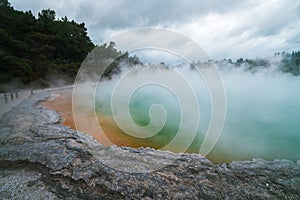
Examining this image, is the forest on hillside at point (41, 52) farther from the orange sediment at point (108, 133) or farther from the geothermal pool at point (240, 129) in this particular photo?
the orange sediment at point (108, 133)

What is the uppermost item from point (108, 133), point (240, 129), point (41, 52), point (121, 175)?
point (41, 52)

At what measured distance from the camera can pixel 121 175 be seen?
2.79 metres

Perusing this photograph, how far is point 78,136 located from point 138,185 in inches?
90.0

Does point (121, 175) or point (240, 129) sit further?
point (240, 129)

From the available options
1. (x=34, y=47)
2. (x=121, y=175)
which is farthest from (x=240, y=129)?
(x=34, y=47)

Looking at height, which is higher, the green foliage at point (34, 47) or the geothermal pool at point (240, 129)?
the green foliage at point (34, 47)

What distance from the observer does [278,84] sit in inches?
603

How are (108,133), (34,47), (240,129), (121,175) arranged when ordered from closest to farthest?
1. (121,175)
2. (108,133)
3. (240,129)
4. (34,47)

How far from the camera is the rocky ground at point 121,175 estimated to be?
2424 mm

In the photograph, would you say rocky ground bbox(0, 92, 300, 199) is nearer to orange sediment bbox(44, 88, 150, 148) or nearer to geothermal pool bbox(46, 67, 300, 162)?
orange sediment bbox(44, 88, 150, 148)

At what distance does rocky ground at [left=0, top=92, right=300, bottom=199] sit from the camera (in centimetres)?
242

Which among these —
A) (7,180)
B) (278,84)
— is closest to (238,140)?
(7,180)

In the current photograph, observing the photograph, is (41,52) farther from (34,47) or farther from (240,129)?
(240,129)

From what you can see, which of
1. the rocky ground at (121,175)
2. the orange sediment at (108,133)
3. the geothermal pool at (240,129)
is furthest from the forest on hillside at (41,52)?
the rocky ground at (121,175)
